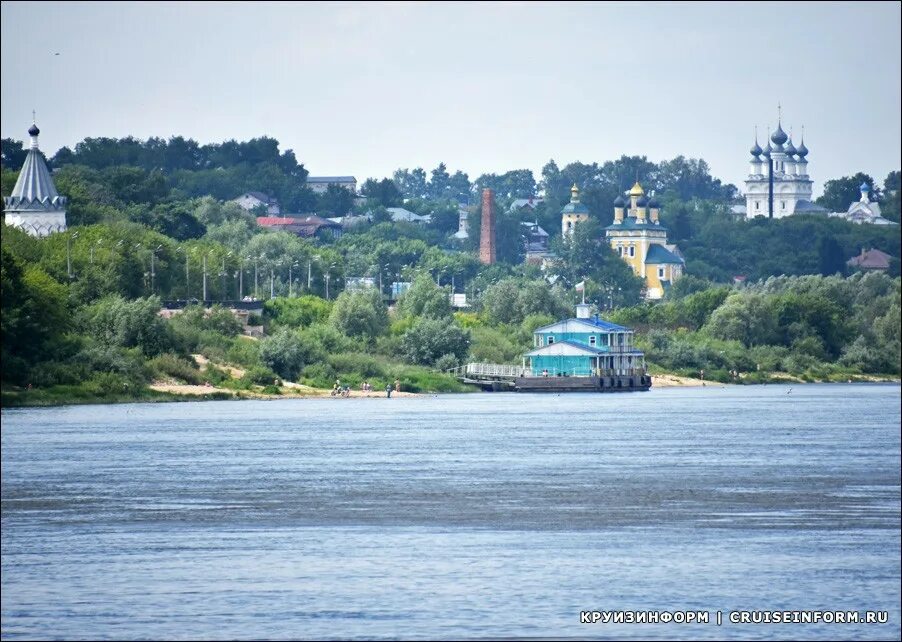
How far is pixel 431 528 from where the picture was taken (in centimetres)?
4181

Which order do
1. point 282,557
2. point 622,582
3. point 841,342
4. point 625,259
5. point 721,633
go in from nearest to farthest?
point 721,633 → point 622,582 → point 282,557 → point 841,342 → point 625,259

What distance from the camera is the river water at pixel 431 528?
1257 inches

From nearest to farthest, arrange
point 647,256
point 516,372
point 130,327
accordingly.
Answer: point 130,327 < point 516,372 < point 647,256

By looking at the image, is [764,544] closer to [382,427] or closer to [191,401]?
[382,427]

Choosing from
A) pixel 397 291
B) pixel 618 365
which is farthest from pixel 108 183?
pixel 618 365

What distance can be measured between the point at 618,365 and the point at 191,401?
117 ft

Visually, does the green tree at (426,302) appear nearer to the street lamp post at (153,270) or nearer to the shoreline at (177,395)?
the shoreline at (177,395)

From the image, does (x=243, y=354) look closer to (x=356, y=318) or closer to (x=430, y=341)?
(x=356, y=318)

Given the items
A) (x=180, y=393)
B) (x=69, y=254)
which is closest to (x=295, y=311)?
(x=69, y=254)

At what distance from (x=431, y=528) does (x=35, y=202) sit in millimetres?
80222

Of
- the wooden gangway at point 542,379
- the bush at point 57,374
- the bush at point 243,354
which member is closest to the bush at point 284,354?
the bush at point 243,354

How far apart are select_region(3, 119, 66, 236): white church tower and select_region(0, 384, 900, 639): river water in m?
43.5

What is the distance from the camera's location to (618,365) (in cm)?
11462

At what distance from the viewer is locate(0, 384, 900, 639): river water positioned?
3192 cm
